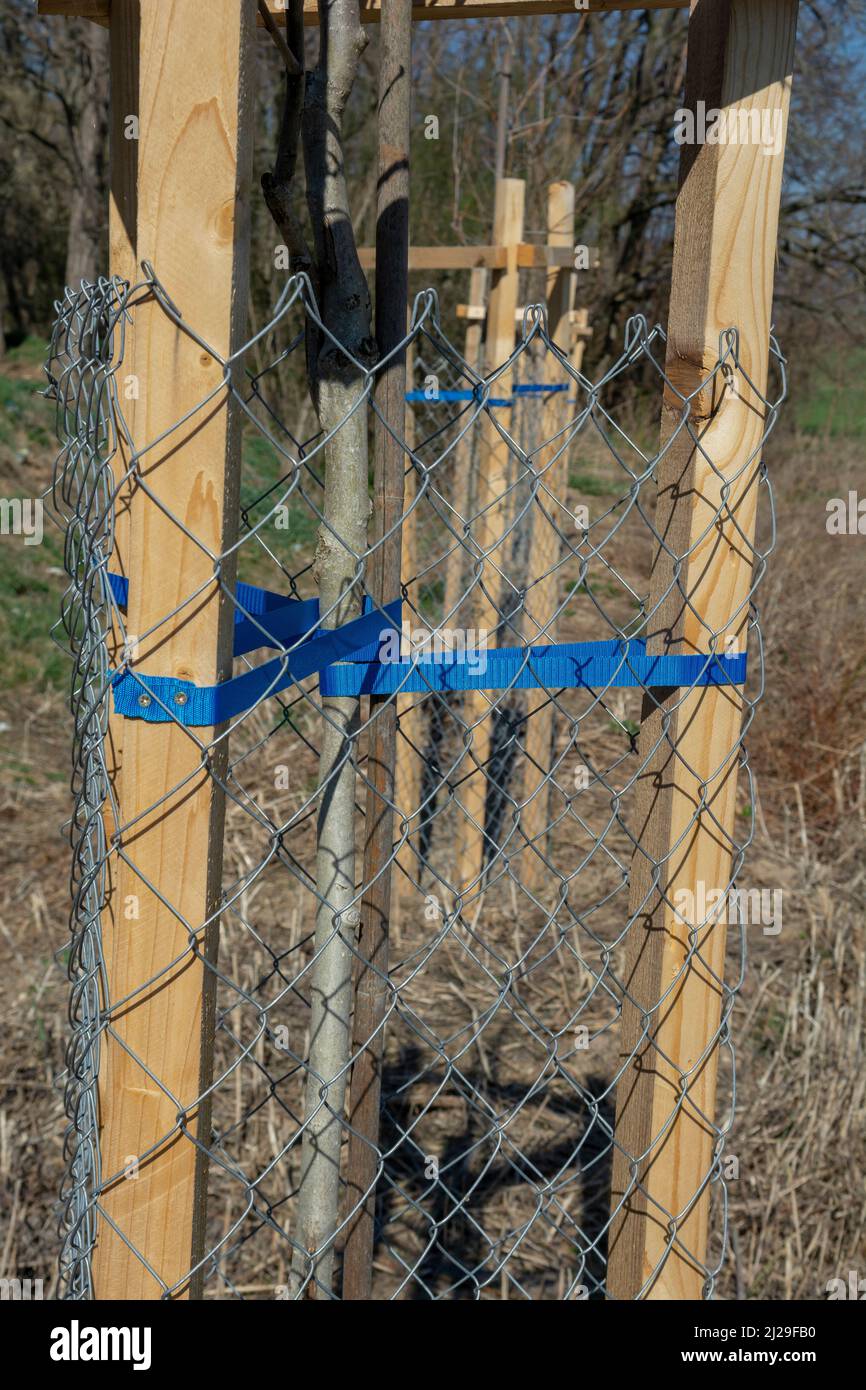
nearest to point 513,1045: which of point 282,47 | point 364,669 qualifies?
point 364,669

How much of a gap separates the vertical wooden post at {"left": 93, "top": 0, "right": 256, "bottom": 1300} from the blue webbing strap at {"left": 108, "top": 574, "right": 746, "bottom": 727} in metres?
0.02

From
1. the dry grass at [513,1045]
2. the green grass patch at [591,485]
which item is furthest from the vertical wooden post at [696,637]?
the green grass patch at [591,485]

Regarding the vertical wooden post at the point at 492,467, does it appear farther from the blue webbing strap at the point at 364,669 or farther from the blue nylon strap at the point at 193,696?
the blue nylon strap at the point at 193,696

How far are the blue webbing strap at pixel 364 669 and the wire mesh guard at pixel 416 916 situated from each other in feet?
0.04

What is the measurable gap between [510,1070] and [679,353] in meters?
2.19

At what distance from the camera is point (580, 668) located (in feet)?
5.09

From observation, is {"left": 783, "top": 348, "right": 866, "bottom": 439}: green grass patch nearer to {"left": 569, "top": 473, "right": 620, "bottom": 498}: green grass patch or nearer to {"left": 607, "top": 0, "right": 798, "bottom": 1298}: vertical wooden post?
{"left": 569, "top": 473, "right": 620, "bottom": 498}: green grass patch

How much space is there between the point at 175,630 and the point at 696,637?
2.33 ft

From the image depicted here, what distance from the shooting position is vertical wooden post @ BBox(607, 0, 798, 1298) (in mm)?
1459

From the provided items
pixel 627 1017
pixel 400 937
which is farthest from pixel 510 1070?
pixel 627 1017

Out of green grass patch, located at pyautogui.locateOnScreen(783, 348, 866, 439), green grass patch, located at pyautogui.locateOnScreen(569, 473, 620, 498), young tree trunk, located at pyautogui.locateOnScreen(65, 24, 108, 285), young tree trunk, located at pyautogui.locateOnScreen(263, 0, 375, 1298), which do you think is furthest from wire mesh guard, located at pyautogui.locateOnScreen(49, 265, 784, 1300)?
young tree trunk, located at pyautogui.locateOnScreen(65, 24, 108, 285)

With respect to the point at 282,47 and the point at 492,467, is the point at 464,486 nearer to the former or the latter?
the point at 492,467

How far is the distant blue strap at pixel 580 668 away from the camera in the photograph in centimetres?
151

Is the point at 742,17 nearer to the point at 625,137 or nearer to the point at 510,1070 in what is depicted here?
the point at 510,1070
